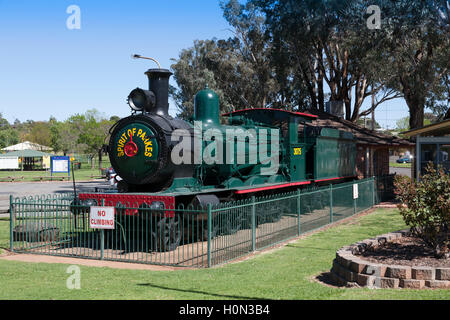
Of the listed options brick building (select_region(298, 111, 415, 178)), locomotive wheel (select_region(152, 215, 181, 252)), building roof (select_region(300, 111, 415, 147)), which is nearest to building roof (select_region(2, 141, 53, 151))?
building roof (select_region(300, 111, 415, 147))

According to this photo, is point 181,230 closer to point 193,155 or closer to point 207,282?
point 193,155

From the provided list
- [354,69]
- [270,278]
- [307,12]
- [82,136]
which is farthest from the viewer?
[82,136]

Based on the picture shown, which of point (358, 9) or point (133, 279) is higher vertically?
point (358, 9)

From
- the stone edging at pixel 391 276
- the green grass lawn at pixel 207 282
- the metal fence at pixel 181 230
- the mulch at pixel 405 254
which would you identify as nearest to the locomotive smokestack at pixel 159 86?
the metal fence at pixel 181 230

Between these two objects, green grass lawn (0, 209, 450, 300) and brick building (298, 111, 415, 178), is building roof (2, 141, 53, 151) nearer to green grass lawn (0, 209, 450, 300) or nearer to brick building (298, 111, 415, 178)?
brick building (298, 111, 415, 178)

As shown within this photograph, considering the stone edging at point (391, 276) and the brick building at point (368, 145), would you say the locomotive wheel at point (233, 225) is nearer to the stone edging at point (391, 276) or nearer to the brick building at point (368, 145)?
the stone edging at point (391, 276)

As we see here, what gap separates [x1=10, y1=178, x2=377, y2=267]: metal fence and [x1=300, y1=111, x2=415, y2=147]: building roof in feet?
32.5

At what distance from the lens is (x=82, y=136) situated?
57625 millimetres

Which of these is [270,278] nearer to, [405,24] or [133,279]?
[133,279]

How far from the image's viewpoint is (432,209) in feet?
23.4

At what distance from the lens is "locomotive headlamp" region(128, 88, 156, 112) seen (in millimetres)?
10453

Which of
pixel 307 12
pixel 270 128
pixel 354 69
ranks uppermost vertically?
pixel 307 12
